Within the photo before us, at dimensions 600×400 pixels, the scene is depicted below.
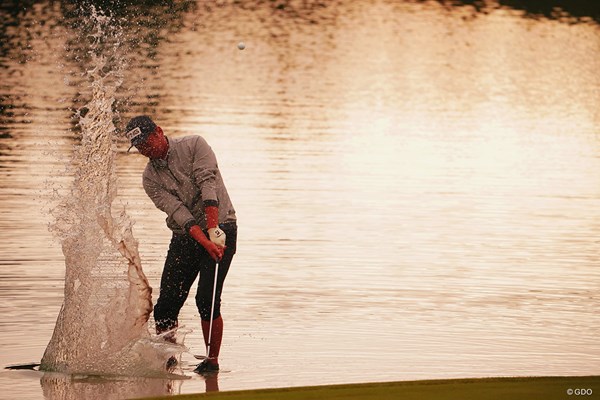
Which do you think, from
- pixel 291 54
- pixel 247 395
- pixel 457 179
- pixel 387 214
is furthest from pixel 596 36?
pixel 247 395

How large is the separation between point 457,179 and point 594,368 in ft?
36.5

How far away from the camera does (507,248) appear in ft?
59.2

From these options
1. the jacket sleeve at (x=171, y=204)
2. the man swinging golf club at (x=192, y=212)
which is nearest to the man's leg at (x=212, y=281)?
the man swinging golf club at (x=192, y=212)

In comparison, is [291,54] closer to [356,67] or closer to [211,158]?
[356,67]

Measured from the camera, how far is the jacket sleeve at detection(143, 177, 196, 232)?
38.7 ft

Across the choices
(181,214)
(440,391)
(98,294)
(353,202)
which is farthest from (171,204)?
(353,202)

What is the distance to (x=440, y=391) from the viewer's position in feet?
31.9

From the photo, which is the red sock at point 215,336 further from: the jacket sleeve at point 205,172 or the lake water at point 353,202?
the jacket sleeve at point 205,172

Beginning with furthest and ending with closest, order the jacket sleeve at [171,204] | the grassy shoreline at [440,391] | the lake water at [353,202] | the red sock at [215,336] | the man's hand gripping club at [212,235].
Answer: the lake water at [353,202] < the red sock at [215,336] < the jacket sleeve at [171,204] < the man's hand gripping club at [212,235] < the grassy shoreline at [440,391]

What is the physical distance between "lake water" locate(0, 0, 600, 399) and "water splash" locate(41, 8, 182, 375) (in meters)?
0.30

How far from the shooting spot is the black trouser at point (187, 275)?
11977 millimetres

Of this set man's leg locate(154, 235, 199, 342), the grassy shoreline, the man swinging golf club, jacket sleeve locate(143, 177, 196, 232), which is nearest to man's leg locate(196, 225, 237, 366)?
the man swinging golf club

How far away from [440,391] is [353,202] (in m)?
11.4

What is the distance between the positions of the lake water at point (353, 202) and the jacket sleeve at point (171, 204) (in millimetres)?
1174
